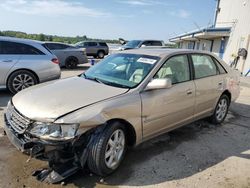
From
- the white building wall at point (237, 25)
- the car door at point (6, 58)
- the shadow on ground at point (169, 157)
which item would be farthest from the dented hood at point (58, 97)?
the white building wall at point (237, 25)

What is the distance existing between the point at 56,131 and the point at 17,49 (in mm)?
5369

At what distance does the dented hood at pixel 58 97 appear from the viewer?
3.19 metres

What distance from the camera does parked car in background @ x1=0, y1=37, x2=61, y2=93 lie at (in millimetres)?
7371

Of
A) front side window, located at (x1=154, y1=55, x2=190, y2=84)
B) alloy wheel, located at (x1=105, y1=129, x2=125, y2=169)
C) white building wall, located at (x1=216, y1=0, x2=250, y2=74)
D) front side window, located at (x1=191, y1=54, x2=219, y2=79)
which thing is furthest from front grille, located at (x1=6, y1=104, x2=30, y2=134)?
white building wall, located at (x1=216, y1=0, x2=250, y2=74)

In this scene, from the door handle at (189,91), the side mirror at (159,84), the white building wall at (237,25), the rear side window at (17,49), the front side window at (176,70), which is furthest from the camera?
the white building wall at (237,25)

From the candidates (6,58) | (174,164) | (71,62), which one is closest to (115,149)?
(174,164)

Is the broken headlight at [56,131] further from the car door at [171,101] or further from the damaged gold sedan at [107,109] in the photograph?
the car door at [171,101]

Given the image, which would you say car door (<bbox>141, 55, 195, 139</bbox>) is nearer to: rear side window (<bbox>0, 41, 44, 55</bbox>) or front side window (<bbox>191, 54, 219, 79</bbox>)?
front side window (<bbox>191, 54, 219, 79</bbox>)

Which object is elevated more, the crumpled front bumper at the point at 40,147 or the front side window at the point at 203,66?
the front side window at the point at 203,66

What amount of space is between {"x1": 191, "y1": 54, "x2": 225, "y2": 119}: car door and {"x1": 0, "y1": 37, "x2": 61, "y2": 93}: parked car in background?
4470mm

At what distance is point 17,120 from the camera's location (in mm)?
3369

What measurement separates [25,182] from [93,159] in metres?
0.87

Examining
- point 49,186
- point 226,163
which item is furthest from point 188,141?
point 49,186

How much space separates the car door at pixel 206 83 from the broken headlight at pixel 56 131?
2528 mm
